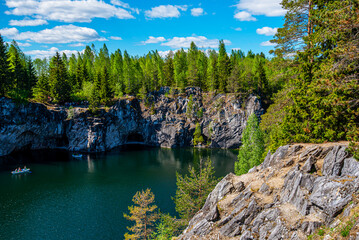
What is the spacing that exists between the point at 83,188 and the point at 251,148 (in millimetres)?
31592

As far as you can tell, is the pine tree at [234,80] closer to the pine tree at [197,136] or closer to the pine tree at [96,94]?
the pine tree at [197,136]

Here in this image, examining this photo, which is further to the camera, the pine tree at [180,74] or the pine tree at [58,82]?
the pine tree at [180,74]

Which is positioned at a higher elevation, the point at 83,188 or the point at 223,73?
the point at 223,73

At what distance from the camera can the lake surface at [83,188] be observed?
28.8m

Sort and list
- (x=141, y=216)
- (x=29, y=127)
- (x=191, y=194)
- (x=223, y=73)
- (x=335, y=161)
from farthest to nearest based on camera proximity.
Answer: (x=223, y=73), (x=29, y=127), (x=191, y=194), (x=141, y=216), (x=335, y=161)

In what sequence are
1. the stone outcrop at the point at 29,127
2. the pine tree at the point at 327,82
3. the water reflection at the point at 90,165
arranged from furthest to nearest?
the stone outcrop at the point at 29,127 → the water reflection at the point at 90,165 → the pine tree at the point at 327,82

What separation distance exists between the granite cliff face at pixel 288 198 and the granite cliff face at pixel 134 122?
54.4 m

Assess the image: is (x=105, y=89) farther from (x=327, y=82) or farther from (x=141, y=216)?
(x=327, y=82)

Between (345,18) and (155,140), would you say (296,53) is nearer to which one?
(345,18)

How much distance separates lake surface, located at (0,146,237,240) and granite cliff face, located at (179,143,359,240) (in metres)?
17.3

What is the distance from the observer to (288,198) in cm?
1301

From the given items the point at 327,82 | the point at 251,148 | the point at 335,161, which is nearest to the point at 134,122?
the point at 251,148

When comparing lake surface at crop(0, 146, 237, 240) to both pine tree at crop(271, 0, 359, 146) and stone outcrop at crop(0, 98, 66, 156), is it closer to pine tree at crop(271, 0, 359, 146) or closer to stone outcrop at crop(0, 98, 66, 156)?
stone outcrop at crop(0, 98, 66, 156)

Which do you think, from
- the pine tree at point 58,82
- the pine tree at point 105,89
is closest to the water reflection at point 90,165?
the pine tree at point 105,89
